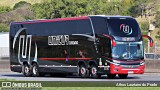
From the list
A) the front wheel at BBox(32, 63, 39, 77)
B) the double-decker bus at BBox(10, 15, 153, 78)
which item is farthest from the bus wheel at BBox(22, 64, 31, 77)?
the front wheel at BBox(32, 63, 39, 77)

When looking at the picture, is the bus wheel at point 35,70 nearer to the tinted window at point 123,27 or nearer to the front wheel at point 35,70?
the front wheel at point 35,70

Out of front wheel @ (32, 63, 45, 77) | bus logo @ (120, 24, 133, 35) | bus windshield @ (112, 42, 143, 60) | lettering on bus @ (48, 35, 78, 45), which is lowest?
front wheel @ (32, 63, 45, 77)

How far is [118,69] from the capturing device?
3531 centimetres

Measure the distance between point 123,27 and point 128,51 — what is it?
136 cm

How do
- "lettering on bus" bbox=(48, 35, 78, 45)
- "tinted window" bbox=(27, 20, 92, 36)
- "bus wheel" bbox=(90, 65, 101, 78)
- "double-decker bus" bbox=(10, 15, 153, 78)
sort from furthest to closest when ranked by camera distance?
"lettering on bus" bbox=(48, 35, 78, 45) < "tinted window" bbox=(27, 20, 92, 36) < "bus wheel" bbox=(90, 65, 101, 78) < "double-decker bus" bbox=(10, 15, 153, 78)

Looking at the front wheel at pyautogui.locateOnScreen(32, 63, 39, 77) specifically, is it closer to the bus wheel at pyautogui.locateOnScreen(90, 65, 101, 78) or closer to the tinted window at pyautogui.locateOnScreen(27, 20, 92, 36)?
the tinted window at pyautogui.locateOnScreen(27, 20, 92, 36)

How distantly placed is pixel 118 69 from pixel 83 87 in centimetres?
1115

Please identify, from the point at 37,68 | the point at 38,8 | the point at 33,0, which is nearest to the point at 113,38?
the point at 37,68

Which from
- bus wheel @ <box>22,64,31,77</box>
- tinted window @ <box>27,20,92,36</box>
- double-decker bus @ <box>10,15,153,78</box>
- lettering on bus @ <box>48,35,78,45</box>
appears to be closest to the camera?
double-decker bus @ <box>10,15,153,78</box>

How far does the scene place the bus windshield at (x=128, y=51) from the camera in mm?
35250

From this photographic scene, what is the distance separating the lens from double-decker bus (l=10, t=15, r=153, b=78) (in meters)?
35.4

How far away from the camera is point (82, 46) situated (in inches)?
1457

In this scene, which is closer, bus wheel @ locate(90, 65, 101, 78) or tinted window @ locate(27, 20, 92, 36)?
bus wheel @ locate(90, 65, 101, 78)

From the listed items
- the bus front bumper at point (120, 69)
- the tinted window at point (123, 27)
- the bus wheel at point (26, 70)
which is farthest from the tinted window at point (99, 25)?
the bus wheel at point (26, 70)
